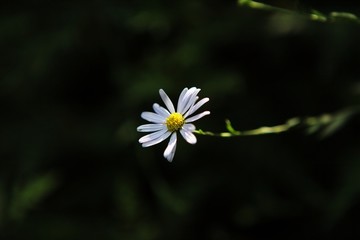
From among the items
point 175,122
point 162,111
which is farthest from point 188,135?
point 162,111

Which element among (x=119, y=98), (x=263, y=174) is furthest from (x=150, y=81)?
(x=263, y=174)

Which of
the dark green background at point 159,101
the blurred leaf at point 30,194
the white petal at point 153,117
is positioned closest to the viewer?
the white petal at point 153,117

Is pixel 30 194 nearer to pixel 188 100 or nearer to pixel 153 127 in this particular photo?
pixel 153 127

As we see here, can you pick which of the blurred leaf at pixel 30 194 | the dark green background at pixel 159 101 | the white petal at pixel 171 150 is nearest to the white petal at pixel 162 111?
the white petal at pixel 171 150

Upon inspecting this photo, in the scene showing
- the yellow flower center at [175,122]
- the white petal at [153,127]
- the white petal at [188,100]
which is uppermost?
the white petal at [153,127]

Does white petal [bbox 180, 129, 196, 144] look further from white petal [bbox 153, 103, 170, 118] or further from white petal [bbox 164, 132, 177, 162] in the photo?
white petal [bbox 153, 103, 170, 118]

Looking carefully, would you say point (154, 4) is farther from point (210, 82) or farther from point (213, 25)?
point (210, 82)

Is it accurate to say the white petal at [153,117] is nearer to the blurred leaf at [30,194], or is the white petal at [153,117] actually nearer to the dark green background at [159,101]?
the dark green background at [159,101]
